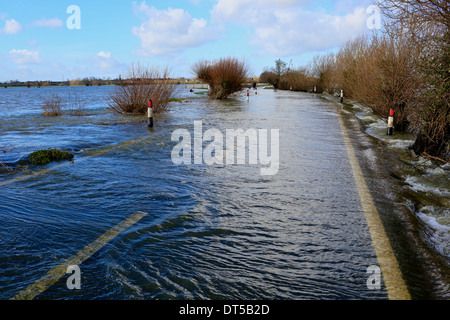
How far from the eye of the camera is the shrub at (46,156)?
8805 mm

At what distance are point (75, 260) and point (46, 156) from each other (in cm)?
593

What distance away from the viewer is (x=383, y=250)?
4.24m

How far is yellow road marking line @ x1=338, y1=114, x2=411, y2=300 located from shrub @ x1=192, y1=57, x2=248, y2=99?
32.2 m

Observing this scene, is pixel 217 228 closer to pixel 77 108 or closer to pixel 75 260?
pixel 75 260

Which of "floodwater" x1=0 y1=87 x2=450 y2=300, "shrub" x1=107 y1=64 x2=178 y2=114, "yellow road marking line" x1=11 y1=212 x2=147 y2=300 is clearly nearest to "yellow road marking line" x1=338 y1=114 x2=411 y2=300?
"floodwater" x1=0 y1=87 x2=450 y2=300

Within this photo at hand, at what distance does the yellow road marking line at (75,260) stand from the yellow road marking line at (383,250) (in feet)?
9.69

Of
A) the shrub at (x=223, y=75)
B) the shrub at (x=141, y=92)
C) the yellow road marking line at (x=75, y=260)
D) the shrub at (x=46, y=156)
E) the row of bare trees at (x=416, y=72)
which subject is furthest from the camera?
the shrub at (x=223, y=75)

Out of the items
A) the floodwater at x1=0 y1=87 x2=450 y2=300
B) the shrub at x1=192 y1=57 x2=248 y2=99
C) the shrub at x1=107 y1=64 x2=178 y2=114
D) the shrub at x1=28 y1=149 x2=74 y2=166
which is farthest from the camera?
the shrub at x1=192 y1=57 x2=248 y2=99

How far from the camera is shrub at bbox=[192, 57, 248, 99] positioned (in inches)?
1503

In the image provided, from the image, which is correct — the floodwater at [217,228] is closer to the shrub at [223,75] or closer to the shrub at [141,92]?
the shrub at [141,92]

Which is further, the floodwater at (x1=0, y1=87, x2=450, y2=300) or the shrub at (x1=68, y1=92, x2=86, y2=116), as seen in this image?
the shrub at (x1=68, y1=92, x2=86, y2=116)

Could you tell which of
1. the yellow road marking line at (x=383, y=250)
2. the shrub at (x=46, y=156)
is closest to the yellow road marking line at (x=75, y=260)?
the yellow road marking line at (x=383, y=250)

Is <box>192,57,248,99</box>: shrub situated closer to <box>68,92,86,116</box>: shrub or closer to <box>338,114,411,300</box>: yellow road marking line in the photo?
<box>68,92,86,116</box>: shrub
